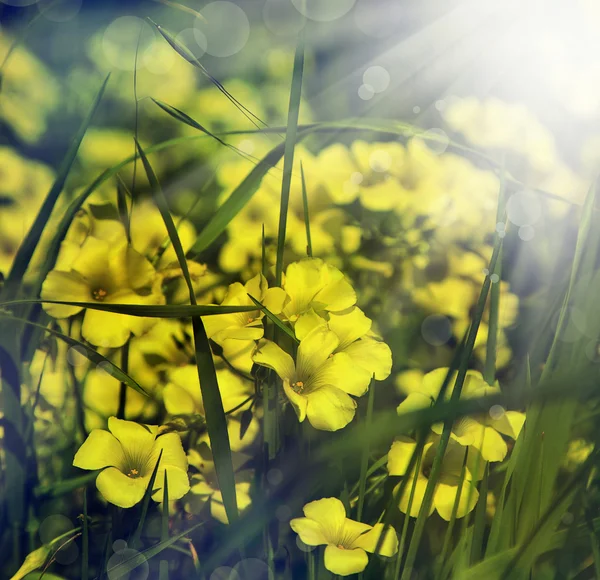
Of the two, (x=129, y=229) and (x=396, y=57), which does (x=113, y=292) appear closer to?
(x=129, y=229)

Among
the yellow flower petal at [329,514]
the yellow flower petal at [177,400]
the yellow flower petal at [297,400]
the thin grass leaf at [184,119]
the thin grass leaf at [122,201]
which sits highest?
the thin grass leaf at [184,119]

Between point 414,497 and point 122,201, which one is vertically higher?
point 122,201

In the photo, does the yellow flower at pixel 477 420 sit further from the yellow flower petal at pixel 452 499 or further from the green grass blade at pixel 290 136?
the green grass blade at pixel 290 136

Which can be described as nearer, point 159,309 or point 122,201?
point 159,309

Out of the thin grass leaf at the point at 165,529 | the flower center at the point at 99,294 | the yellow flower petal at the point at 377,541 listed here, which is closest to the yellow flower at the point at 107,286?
the flower center at the point at 99,294

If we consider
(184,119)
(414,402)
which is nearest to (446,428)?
(414,402)

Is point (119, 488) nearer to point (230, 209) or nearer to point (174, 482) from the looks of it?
point (174, 482)

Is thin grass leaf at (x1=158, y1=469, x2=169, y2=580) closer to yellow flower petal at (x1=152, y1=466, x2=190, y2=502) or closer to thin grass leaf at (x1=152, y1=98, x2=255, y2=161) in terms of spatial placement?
yellow flower petal at (x1=152, y1=466, x2=190, y2=502)
